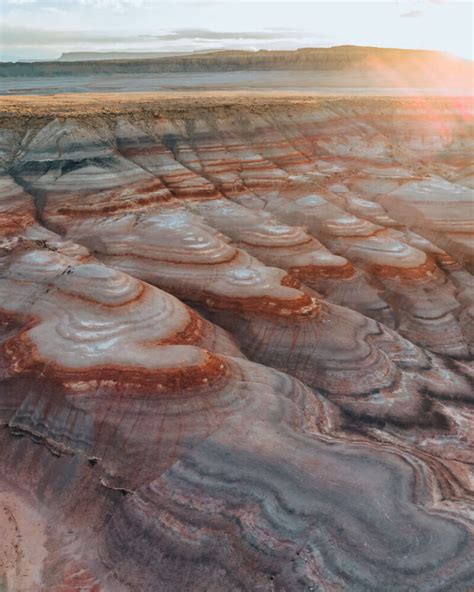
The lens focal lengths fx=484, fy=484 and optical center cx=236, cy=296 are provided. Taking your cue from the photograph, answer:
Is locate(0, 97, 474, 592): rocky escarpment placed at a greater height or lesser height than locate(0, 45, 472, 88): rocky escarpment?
lesser

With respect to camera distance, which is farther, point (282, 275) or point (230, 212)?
point (230, 212)

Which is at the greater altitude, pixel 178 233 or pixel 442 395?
pixel 178 233

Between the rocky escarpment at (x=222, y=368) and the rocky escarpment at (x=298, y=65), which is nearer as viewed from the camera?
the rocky escarpment at (x=222, y=368)

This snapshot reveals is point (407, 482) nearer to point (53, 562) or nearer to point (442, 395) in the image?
point (442, 395)

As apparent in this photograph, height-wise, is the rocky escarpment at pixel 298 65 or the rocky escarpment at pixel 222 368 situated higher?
the rocky escarpment at pixel 298 65

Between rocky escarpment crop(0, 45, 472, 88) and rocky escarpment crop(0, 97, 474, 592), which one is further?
rocky escarpment crop(0, 45, 472, 88)

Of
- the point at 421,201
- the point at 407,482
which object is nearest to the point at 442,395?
the point at 407,482

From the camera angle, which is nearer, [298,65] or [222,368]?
[222,368]

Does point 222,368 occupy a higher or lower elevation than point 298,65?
lower
